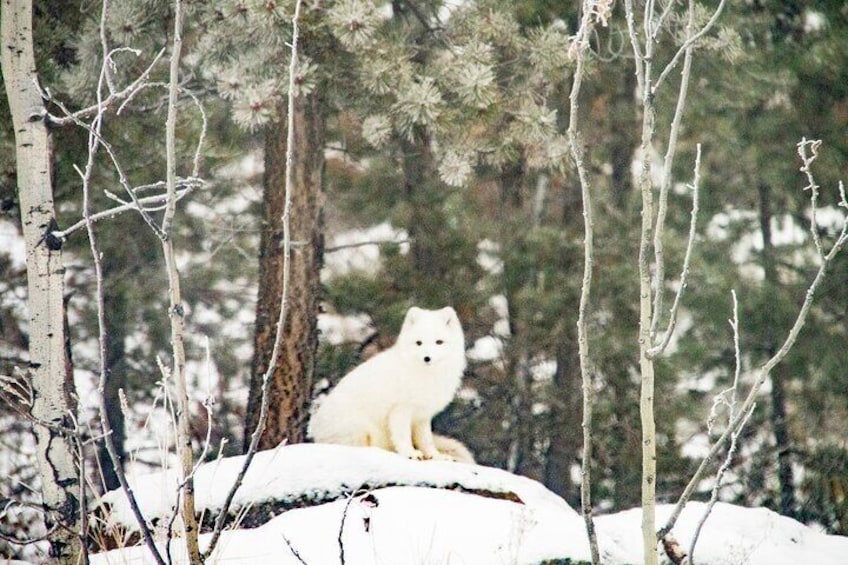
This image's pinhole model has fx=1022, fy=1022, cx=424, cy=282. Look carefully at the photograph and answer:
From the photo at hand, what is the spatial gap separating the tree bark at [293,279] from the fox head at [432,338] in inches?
30.9

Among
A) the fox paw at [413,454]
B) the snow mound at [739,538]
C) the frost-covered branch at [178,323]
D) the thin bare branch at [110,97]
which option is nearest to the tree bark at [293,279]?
the fox paw at [413,454]

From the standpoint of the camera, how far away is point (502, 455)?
34.3ft

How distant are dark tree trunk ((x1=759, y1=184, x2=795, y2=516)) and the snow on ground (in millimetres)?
3614

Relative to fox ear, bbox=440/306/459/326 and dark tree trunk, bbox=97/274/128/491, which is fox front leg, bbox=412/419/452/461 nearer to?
fox ear, bbox=440/306/459/326

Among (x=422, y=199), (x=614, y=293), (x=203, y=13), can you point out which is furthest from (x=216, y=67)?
(x=614, y=293)

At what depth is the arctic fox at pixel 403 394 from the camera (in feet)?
22.1

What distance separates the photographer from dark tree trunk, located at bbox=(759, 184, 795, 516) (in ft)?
31.0

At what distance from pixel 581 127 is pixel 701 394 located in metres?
3.25

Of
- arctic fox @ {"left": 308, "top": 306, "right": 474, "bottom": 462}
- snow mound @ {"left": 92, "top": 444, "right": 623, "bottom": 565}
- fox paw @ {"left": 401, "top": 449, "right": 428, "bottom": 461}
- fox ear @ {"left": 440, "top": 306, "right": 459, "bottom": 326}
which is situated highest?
fox ear @ {"left": 440, "top": 306, "right": 459, "bottom": 326}

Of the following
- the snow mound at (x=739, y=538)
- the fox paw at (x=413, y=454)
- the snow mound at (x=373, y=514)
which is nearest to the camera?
the snow mound at (x=373, y=514)

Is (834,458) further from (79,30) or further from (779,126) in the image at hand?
(79,30)

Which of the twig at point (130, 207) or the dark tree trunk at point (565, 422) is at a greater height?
the twig at point (130, 207)

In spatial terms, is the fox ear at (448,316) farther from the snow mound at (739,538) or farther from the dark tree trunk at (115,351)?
the dark tree trunk at (115,351)

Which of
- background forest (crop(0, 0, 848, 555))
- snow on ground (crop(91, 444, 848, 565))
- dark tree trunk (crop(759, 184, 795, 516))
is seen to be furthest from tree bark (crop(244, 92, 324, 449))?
dark tree trunk (crop(759, 184, 795, 516))
